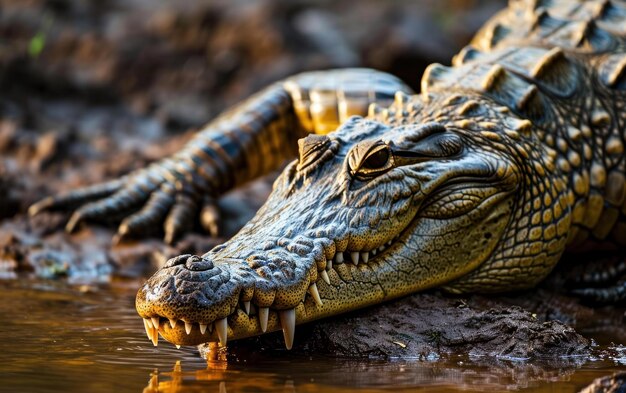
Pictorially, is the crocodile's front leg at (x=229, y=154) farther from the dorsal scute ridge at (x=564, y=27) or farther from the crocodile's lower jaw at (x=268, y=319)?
the crocodile's lower jaw at (x=268, y=319)

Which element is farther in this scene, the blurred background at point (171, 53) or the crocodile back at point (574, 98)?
the blurred background at point (171, 53)

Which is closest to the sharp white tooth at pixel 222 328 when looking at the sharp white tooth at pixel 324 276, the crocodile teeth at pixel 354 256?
the sharp white tooth at pixel 324 276

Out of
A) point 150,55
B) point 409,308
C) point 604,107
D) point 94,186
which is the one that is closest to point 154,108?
point 150,55

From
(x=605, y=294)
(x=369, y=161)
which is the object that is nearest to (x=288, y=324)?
(x=369, y=161)

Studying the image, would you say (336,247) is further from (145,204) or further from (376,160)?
(145,204)

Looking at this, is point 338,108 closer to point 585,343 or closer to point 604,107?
point 604,107

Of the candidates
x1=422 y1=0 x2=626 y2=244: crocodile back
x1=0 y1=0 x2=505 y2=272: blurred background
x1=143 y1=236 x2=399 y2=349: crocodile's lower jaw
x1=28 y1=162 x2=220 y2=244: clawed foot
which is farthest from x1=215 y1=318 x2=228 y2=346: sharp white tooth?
x1=0 y1=0 x2=505 y2=272: blurred background

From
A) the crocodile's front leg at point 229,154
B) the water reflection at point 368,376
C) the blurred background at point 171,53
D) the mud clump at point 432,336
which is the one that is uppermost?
the blurred background at point 171,53
